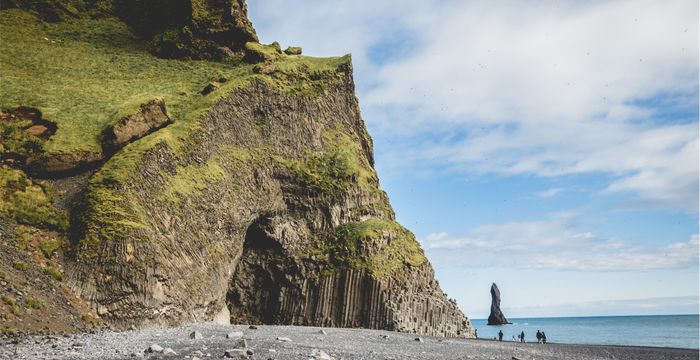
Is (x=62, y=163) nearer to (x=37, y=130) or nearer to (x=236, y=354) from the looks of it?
(x=37, y=130)

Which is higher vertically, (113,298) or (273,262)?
(273,262)

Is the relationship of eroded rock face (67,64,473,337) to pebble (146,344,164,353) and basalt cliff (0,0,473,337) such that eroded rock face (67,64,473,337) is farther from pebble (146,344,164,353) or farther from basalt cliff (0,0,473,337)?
pebble (146,344,164,353)

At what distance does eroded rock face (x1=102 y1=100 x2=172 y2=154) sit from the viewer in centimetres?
3728

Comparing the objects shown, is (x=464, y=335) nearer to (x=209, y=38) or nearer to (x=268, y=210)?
(x=268, y=210)

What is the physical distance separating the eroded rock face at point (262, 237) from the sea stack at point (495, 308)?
12361 centimetres

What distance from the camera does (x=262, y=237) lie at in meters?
48.6

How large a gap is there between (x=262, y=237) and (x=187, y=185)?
11359 millimetres

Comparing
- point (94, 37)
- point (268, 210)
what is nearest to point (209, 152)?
point (268, 210)

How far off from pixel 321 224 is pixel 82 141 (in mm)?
23203

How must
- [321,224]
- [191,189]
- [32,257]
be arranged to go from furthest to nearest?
[321,224] → [191,189] → [32,257]

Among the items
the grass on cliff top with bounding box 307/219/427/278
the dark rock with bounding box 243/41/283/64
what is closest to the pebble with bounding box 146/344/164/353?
the grass on cliff top with bounding box 307/219/427/278

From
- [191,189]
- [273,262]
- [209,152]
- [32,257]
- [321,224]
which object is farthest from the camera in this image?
[321,224]

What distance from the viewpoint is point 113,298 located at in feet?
92.7

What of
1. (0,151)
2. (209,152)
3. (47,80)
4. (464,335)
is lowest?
(464,335)
